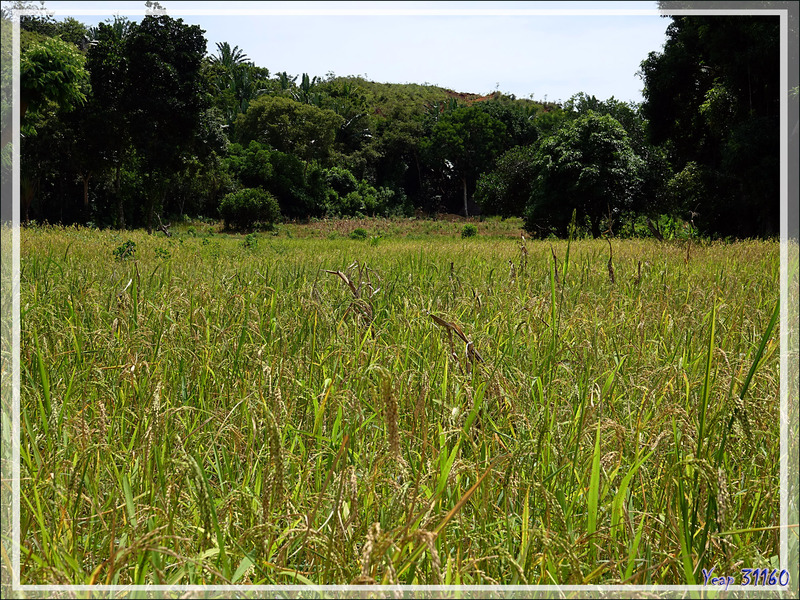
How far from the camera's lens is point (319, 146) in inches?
1718

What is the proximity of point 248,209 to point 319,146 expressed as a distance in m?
14.7

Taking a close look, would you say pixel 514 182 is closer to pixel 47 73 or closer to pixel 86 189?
pixel 47 73

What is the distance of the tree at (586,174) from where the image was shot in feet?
73.9

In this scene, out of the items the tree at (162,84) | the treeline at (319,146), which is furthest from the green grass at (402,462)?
the tree at (162,84)

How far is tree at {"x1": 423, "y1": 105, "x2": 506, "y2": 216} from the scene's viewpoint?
5053 centimetres

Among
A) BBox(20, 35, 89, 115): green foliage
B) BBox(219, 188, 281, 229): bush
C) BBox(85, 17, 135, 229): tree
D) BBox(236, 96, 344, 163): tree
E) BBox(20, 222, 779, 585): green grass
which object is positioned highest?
BBox(236, 96, 344, 163): tree

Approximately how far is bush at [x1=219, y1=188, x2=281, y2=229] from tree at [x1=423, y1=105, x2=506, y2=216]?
2359 cm

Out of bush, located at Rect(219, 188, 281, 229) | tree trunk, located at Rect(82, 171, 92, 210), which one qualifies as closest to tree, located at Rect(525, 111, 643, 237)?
bush, located at Rect(219, 188, 281, 229)

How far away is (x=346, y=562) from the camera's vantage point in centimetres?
103

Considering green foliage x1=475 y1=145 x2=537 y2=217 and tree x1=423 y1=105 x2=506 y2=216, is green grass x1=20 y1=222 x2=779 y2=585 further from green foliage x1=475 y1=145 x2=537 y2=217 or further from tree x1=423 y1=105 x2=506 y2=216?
tree x1=423 y1=105 x2=506 y2=216

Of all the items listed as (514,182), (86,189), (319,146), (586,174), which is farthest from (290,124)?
(586,174)

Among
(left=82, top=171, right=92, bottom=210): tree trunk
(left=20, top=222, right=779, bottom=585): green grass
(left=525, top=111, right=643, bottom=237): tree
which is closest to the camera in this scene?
(left=20, top=222, right=779, bottom=585): green grass

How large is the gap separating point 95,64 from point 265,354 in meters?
25.4

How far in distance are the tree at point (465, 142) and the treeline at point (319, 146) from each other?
0.49 meters
